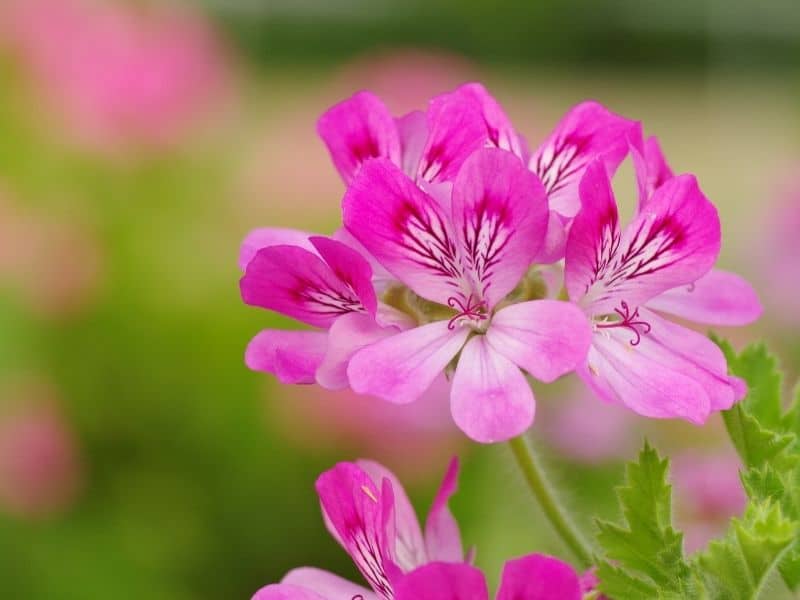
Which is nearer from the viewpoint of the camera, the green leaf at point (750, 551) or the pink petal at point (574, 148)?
the green leaf at point (750, 551)

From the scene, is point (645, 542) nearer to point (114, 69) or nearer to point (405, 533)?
point (405, 533)

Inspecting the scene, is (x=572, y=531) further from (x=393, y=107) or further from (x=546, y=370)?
(x=393, y=107)

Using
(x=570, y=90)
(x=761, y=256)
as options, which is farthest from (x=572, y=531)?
(x=570, y=90)

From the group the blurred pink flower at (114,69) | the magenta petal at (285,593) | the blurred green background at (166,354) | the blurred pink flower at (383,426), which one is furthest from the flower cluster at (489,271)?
the blurred pink flower at (114,69)

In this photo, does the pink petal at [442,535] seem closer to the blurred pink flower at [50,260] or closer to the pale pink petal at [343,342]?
the pale pink petal at [343,342]

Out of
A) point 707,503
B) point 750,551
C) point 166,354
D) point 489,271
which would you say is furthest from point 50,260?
point 750,551

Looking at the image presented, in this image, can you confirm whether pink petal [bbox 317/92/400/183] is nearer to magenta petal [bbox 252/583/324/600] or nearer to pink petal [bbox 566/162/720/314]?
pink petal [bbox 566/162/720/314]

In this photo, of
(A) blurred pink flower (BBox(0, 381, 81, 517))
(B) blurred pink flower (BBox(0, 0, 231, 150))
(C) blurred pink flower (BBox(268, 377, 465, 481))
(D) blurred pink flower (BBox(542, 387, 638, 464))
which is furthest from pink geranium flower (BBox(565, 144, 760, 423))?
(B) blurred pink flower (BBox(0, 0, 231, 150))
